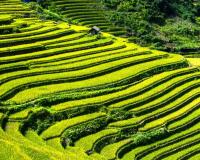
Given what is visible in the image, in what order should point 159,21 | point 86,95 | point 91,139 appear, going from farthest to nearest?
point 159,21 < point 86,95 < point 91,139

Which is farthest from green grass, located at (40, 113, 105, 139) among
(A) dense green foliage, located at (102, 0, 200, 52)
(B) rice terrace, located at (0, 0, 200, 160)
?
(A) dense green foliage, located at (102, 0, 200, 52)

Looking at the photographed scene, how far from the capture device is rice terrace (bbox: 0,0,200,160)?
23391 mm

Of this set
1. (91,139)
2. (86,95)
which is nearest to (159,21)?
(86,95)

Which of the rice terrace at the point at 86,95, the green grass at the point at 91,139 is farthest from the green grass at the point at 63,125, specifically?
the green grass at the point at 91,139

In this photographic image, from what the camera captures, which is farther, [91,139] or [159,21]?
[159,21]

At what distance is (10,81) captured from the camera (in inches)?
1057

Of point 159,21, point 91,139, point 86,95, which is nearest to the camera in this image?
point 91,139

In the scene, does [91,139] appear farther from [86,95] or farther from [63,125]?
[86,95]

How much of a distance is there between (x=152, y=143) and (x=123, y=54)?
9605mm

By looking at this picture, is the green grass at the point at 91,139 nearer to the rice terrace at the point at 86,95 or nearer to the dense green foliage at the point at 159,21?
the rice terrace at the point at 86,95

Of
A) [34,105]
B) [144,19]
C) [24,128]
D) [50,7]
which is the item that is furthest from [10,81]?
[144,19]

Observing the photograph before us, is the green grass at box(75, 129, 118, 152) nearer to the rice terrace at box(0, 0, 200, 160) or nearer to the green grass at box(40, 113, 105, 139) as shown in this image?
the rice terrace at box(0, 0, 200, 160)

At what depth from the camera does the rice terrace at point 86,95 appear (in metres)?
23.4

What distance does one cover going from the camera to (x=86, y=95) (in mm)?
27594
